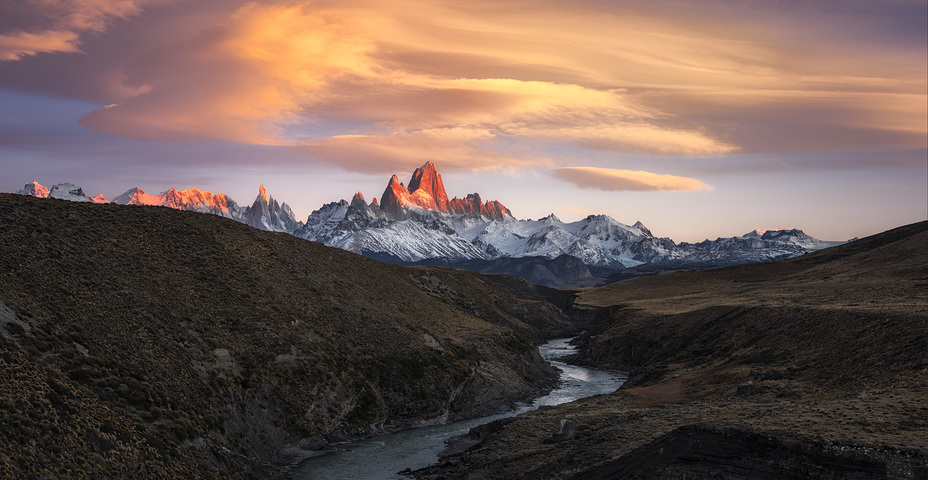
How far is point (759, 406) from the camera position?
155 ft

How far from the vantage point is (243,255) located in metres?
80.0

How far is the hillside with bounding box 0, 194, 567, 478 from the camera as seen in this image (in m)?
37.6

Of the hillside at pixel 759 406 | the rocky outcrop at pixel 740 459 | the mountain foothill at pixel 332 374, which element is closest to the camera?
the rocky outcrop at pixel 740 459

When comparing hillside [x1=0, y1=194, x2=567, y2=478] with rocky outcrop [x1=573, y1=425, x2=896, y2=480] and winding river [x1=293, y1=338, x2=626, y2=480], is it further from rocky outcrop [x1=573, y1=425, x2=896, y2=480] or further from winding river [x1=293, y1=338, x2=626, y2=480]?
rocky outcrop [x1=573, y1=425, x2=896, y2=480]

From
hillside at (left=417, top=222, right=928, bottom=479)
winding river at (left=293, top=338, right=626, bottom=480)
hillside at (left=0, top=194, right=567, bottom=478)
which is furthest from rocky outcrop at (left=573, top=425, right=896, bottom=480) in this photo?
hillside at (left=0, top=194, right=567, bottom=478)

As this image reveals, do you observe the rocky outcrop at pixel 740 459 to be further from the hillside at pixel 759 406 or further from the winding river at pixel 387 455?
the winding river at pixel 387 455

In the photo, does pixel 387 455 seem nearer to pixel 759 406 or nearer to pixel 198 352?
pixel 198 352

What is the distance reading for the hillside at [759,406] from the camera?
2930cm

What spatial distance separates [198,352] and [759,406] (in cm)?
5044

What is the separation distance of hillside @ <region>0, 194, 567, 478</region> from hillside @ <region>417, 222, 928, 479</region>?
16.5 metres

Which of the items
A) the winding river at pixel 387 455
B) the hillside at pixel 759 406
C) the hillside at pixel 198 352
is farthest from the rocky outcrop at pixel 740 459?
the hillside at pixel 198 352

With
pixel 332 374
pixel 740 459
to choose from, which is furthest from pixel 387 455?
pixel 740 459

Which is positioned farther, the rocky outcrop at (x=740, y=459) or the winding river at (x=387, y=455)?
the winding river at (x=387, y=455)

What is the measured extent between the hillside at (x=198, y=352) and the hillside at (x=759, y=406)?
54.3 ft
